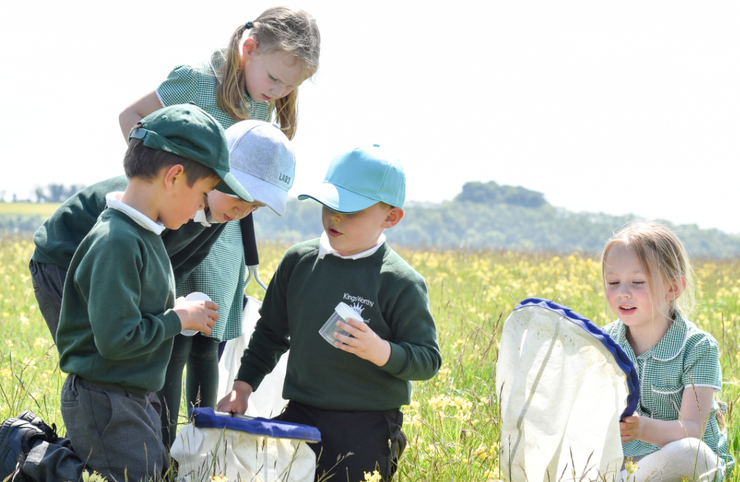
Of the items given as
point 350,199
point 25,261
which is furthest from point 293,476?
point 25,261

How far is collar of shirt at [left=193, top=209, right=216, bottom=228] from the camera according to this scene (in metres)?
2.45

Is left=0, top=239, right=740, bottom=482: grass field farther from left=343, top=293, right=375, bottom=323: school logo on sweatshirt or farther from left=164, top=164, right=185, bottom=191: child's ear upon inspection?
left=164, top=164, right=185, bottom=191: child's ear

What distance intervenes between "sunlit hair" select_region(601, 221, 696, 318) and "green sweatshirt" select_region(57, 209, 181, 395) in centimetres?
192

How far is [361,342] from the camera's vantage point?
2.19 meters

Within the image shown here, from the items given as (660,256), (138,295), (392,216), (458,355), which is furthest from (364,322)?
(458,355)

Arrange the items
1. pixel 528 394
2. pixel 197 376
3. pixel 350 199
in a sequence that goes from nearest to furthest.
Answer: pixel 528 394
pixel 350 199
pixel 197 376

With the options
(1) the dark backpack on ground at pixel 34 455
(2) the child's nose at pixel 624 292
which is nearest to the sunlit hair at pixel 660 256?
(2) the child's nose at pixel 624 292

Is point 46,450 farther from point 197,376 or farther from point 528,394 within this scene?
point 528,394

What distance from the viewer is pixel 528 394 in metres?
2.24

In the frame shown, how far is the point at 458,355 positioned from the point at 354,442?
66.9 inches

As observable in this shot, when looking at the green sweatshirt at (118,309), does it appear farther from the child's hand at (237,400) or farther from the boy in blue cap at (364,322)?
the boy in blue cap at (364,322)

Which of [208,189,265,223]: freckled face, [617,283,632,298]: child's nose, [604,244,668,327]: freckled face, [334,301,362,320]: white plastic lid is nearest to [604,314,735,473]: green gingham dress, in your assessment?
[604,244,668,327]: freckled face

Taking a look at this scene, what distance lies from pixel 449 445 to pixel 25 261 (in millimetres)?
8660

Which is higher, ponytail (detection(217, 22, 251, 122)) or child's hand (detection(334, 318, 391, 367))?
ponytail (detection(217, 22, 251, 122))
